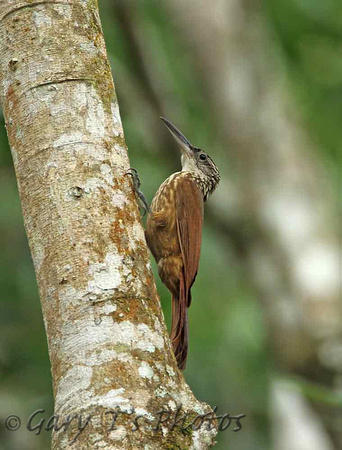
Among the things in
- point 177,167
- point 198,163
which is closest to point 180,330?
point 198,163

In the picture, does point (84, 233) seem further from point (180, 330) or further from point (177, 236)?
point (177, 236)

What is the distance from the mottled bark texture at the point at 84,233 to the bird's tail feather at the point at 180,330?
1.18 metres

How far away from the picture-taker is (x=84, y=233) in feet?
7.59

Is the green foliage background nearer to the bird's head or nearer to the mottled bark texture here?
the bird's head

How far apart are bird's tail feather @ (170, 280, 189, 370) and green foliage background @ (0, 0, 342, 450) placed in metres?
1.99

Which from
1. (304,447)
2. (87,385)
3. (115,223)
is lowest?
(304,447)

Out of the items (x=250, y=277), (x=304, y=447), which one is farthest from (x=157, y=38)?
(x=304, y=447)

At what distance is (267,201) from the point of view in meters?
6.42

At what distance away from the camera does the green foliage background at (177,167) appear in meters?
5.79

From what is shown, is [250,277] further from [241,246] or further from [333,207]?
[333,207]

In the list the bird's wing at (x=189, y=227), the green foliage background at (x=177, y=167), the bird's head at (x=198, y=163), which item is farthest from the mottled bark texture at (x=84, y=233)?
the green foliage background at (x=177, y=167)

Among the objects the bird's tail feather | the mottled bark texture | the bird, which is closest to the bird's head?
the bird

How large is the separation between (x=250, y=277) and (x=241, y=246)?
29cm

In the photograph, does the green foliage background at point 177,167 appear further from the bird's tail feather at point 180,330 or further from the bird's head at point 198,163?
the bird's tail feather at point 180,330
